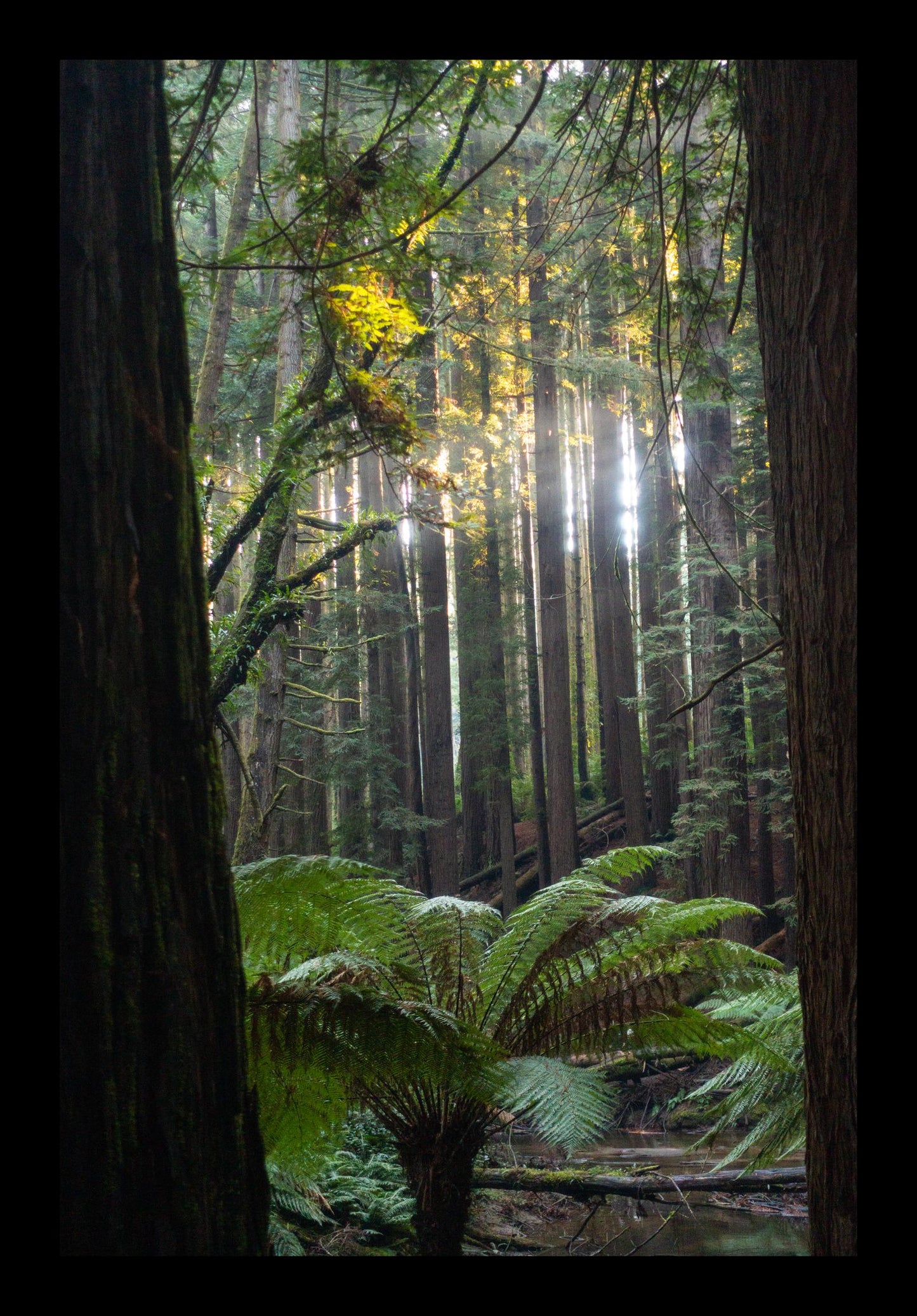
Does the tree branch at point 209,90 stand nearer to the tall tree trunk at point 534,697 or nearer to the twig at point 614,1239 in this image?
the twig at point 614,1239

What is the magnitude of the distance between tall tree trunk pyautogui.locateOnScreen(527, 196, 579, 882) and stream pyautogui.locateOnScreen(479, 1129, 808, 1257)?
7.65m

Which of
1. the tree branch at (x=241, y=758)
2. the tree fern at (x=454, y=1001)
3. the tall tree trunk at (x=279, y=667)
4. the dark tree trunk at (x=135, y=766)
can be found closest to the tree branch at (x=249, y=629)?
the tree branch at (x=241, y=758)

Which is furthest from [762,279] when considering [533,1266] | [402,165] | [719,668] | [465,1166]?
[719,668]

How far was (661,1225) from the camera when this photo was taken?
12.2ft

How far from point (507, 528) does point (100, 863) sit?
50.4 ft

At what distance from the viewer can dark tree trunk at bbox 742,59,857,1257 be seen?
1642mm

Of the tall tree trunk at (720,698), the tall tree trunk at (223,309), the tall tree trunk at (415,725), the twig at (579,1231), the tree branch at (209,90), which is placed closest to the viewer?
the tree branch at (209,90)

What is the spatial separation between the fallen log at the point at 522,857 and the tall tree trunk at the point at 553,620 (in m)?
2.69

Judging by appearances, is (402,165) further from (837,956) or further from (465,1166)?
(465,1166)

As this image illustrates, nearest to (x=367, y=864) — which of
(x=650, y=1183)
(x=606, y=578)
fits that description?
(x=650, y=1183)

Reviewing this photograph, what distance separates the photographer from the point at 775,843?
14859 mm

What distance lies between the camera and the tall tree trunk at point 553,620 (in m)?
12.4

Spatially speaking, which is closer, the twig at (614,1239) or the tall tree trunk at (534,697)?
the twig at (614,1239)

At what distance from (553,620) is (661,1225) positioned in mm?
9948
